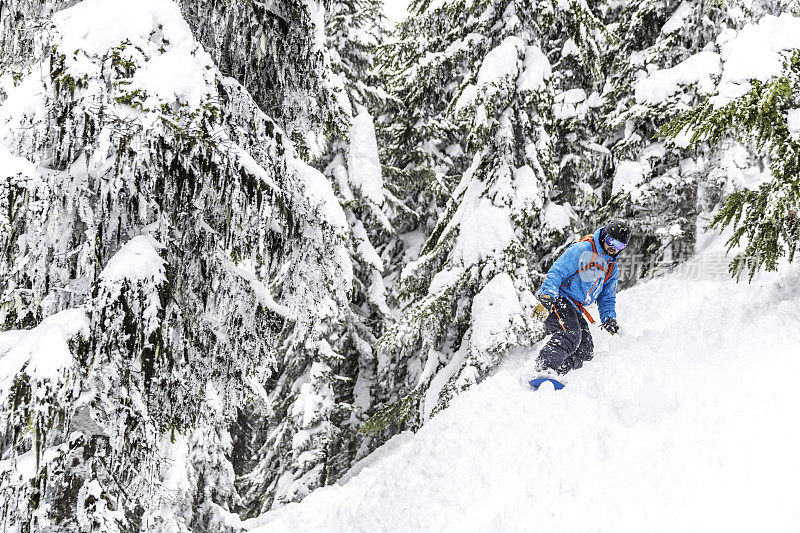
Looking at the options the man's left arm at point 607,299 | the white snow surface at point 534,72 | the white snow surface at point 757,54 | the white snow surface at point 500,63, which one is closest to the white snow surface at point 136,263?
the man's left arm at point 607,299

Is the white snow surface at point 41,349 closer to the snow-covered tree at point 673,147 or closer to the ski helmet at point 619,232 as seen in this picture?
the ski helmet at point 619,232

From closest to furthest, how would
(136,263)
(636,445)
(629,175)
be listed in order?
1. (636,445)
2. (136,263)
3. (629,175)

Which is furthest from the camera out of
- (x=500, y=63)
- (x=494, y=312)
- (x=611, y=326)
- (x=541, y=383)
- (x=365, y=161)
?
(x=365, y=161)

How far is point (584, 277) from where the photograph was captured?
6.25 metres

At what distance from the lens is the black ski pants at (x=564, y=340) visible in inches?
240

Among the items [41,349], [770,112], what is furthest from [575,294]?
[41,349]

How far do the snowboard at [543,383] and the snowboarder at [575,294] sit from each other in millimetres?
328

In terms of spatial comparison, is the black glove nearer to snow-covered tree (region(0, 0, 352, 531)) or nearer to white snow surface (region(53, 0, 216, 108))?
snow-covered tree (region(0, 0, 352, 531))

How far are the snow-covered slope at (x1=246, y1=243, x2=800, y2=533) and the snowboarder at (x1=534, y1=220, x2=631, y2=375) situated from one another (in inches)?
14.7

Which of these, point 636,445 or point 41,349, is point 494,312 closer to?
point 636,445

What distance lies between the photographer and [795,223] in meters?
4.90

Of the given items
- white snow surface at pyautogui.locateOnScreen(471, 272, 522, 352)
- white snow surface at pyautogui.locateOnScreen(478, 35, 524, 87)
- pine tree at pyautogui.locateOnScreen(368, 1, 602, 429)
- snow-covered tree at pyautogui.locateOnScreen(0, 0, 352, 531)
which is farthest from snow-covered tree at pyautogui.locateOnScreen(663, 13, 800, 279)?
white snow surface at pyautogui.locateOnScreen(478, 35, 524, 87)

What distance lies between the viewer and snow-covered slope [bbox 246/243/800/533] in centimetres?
328

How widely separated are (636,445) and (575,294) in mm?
2617
